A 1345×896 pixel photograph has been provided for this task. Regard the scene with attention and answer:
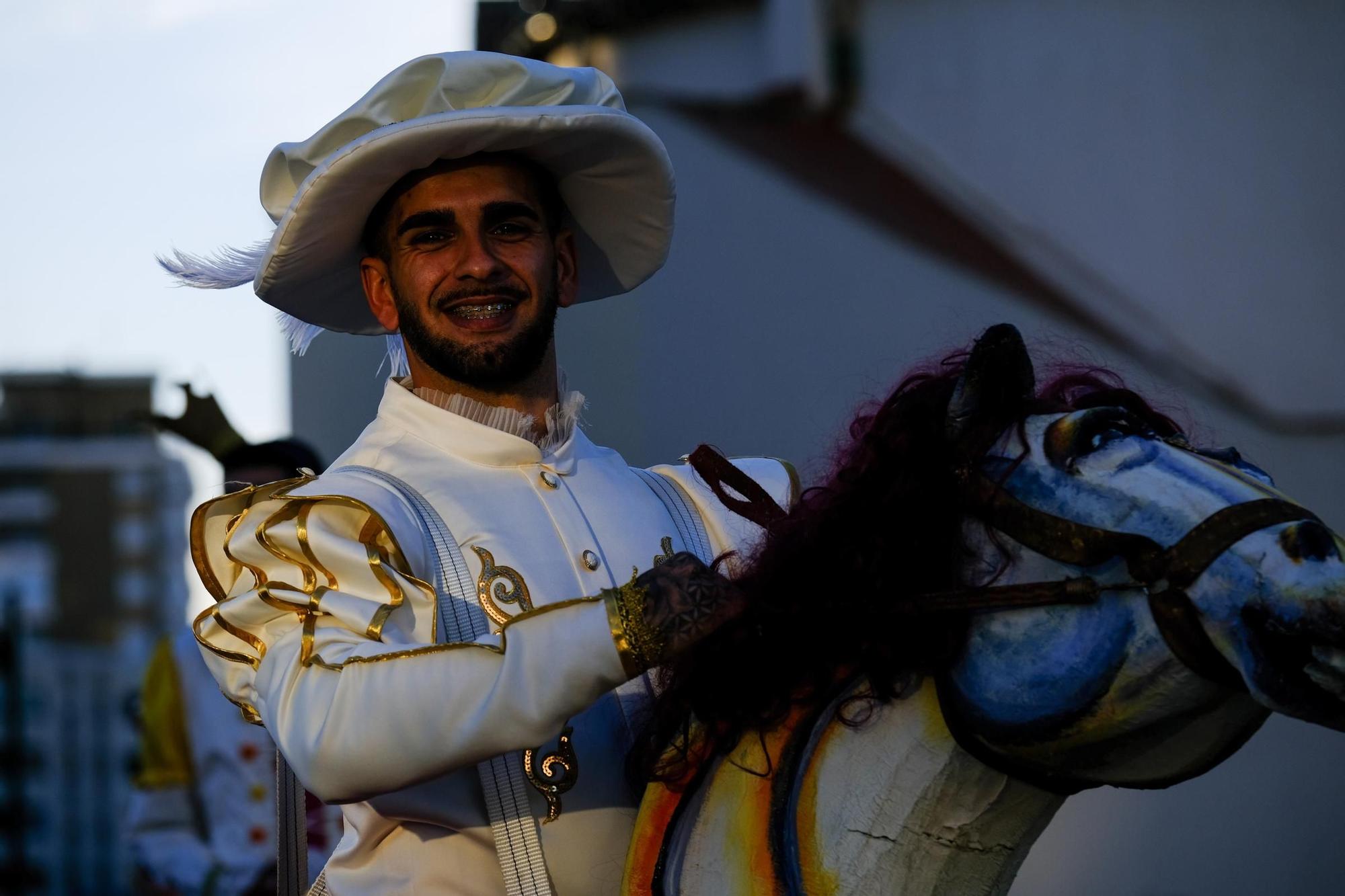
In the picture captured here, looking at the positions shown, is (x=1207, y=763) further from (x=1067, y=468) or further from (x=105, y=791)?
(x=105, y=791)

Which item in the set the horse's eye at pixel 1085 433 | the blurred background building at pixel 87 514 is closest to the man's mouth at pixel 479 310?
the horse's eye at pixel 1085 433

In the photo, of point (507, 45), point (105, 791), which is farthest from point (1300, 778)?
point (105, 791)

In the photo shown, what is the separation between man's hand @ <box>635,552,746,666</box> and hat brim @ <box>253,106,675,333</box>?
31.3 inches

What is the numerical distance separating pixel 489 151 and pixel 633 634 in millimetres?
925

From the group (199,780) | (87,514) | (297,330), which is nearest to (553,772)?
(297,330)

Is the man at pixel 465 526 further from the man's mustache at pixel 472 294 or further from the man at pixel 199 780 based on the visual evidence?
the man at pixel 199 780

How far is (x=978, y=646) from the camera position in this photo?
60.0 inches

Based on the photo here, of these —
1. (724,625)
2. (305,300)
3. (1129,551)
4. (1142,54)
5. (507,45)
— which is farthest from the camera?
(507,45)

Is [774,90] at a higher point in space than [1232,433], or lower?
higher

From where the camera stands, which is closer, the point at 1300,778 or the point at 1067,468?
the point at 1067,468

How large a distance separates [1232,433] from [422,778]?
359cm

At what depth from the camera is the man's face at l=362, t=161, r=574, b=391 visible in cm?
232

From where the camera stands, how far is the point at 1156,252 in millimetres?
4969

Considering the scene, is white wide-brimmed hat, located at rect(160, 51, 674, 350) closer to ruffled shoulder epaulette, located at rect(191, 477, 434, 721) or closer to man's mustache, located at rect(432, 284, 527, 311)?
man's mustache, located at rect(432, 284, 527, 311)
